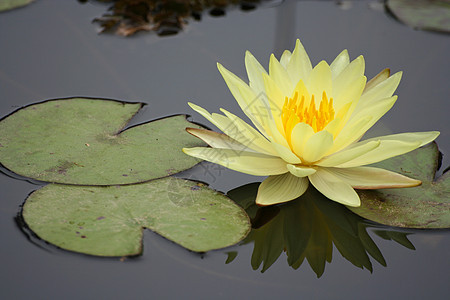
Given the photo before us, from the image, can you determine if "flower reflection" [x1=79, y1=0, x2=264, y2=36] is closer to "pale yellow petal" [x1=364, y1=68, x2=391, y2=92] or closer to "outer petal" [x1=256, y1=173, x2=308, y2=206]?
"pale yellow petal" [x1=364, y1=68, x2=391, y2=92]

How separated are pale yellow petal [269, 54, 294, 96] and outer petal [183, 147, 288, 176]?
274 millimetres

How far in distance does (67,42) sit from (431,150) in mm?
2024

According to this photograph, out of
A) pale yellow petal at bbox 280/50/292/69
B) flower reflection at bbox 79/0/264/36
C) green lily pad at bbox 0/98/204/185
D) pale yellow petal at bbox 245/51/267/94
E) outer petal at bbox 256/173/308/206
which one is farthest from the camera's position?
flower reflection at bbox 79/0/264/36

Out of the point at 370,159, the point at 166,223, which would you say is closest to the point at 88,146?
the point at 166,223

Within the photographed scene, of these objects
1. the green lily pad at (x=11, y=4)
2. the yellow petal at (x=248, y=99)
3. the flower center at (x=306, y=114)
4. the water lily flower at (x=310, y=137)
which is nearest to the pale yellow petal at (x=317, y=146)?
the water lily flower at (x=310, y=137)

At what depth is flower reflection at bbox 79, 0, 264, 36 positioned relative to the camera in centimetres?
288

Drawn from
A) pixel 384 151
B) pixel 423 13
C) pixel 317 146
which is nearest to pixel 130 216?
pixel 317 146

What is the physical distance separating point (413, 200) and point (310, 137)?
0.49m

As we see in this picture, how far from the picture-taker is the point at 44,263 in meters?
1.50

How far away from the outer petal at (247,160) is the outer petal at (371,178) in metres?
0.20

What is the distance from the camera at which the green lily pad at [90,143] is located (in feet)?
5.85

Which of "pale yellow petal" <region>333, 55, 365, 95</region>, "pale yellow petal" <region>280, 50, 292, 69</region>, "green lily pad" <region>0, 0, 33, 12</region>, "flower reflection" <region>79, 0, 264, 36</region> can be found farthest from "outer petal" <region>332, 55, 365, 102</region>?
"green lily pad" <region>0, 0, 33, 12</region>

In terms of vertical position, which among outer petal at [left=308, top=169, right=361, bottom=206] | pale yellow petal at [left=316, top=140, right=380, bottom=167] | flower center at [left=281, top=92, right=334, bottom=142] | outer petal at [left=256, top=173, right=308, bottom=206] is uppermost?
flower center at [left=281, top=92, right=334, bottom=142]

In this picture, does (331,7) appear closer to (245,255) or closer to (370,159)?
(370,159)
